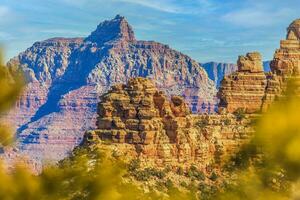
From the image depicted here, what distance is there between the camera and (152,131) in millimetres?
77188

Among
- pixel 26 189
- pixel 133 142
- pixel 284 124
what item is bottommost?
pixel 133 142

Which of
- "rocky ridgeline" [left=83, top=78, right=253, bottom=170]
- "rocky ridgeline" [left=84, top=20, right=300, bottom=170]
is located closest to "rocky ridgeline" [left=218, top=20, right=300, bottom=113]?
"rocky ridgeline" [left=84, top=20, right=300, bottom=170]

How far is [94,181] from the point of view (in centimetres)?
1727

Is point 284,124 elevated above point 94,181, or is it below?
above

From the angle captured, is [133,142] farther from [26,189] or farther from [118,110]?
[26,189]

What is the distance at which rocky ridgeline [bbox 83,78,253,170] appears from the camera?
250 feet

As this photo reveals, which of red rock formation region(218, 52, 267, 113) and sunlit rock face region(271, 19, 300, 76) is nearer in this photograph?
red rock formation region(218, 52, 267, 113)

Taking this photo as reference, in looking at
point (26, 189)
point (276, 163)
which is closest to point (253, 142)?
point (276, 163)

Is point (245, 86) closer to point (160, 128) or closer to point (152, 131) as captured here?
point (160, 128)

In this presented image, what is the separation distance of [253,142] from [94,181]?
10.6 feet

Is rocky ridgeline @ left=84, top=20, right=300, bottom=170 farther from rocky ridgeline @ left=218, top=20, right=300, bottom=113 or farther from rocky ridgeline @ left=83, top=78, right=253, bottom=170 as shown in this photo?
rocky ridgeline @ left=218, top=20, right=300, bottom=113

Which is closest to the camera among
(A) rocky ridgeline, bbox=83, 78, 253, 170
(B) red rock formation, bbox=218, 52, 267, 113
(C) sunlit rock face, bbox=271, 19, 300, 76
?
(A) rocky ridgeline, bbox=83, 78, 253, 170

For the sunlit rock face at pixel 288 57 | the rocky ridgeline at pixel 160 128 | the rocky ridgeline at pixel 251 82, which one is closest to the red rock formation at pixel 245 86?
the rocky ridgeline at pixel 251 82

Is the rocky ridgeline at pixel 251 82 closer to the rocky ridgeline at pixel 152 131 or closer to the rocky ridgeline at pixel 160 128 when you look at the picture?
the rocky ridgeline at pixel 160 128
